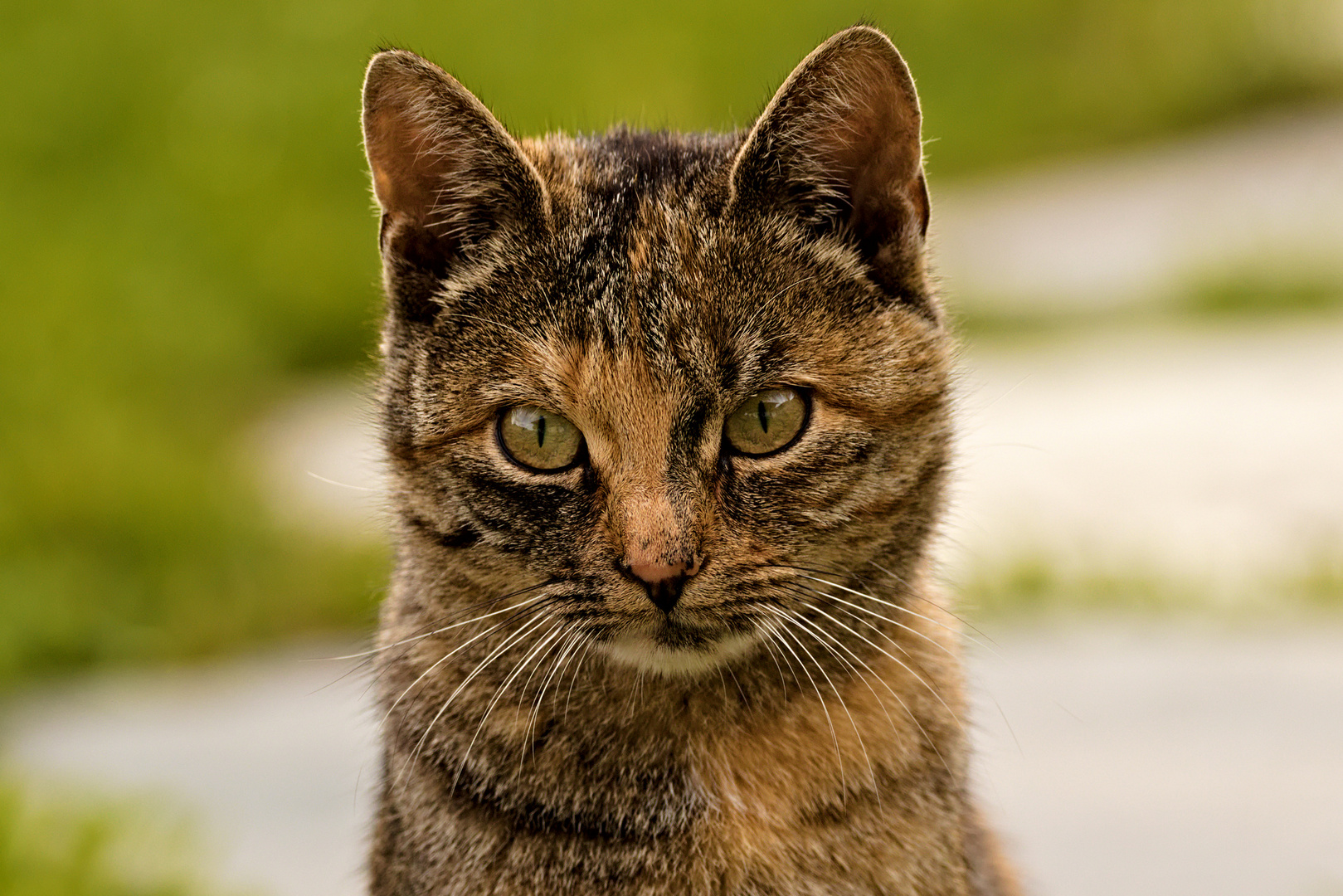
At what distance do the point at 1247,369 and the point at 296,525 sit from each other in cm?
381

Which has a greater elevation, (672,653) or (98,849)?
(672,653)

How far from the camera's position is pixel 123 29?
377 inches

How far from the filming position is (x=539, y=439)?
247 centimetres

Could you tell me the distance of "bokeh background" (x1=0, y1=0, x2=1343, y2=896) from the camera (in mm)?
5145

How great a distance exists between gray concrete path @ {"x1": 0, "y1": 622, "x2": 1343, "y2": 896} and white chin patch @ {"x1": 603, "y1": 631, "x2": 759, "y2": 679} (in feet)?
2.11

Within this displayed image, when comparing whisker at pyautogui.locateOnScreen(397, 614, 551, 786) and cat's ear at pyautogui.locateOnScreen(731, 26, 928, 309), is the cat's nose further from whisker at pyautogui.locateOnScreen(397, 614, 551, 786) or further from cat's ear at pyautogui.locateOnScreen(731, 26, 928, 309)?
cat's ear at pyautogui.locateOnScreen(731, 26, 928, 309)

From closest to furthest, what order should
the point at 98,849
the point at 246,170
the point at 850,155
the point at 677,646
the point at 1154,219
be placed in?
the point at 677,646 < the point at 850,155 < the point at 98,849 < the point at 246,170 < the point at 1154,219

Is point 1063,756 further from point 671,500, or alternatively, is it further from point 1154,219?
point 1154,219

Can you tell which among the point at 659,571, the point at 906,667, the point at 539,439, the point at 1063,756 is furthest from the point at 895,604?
the point at 1063,756

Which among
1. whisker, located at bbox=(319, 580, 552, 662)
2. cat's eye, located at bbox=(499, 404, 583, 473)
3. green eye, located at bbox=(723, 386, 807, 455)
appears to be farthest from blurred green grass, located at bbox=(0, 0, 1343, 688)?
green eye, located at bbox=(723, 386, 807, 455)

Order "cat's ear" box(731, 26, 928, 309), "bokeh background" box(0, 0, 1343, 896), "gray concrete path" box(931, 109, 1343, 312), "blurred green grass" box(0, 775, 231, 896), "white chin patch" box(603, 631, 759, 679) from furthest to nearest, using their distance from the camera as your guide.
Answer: "gray concrete path" box(931, 109, 1343, 312), "bokeh background" box(0, 0, 1343, 896), "blurred green grass" box(0, 775, 231, 896), "cat's ear" box(731, 26, 928, 309), "white chin patch" box(603, 631, 759, 679)

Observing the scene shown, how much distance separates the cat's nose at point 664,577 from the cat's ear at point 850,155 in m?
0.64

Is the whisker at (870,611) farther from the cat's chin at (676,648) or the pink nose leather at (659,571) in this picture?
the pink nose leather at (659,571)

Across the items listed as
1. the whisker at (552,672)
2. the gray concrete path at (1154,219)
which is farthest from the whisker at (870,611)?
the gray concrete path at (1154,219)
